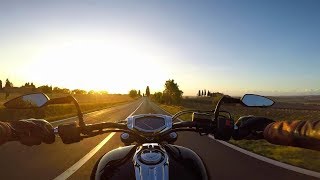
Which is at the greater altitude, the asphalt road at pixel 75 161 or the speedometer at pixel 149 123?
the speedometer at pixel 149 123

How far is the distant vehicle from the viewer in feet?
7.88

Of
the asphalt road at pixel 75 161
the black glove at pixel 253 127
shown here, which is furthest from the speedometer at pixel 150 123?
the asphalt road at pixel 75 161

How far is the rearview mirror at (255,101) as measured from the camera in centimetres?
332

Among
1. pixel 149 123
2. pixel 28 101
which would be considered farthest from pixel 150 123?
pixel 28 101

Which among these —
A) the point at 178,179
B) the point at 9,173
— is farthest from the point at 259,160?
the point at 178,179

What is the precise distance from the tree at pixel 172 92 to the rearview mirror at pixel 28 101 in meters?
99.9

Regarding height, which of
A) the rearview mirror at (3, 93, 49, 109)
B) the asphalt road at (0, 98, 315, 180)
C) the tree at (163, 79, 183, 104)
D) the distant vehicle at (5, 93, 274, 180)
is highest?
the tree at (163, 79, 183, 104)

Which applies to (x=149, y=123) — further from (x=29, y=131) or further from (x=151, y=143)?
(x=29, y=131)

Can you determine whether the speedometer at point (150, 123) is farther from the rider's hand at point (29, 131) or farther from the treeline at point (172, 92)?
the treeline at point (172, 92)

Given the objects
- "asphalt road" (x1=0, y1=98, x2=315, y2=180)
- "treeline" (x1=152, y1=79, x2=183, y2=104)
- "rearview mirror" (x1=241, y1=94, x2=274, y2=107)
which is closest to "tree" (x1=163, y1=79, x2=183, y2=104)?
"treeline" (x1=152, y1=79, x2=183, y2=104)

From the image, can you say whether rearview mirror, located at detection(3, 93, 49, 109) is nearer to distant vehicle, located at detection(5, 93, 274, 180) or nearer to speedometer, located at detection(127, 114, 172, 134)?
distant vehicle, located at detection(5, 93, 274, 180)

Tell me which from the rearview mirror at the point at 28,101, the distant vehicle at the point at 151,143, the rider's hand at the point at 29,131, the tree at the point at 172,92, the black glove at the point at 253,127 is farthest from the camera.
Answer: the tree at the point at 172,92

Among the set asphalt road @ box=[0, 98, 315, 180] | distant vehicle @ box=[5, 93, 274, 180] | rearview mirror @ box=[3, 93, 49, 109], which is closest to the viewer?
distant vehicle @ box=[5, 93, 274, 180]

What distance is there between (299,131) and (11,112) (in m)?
42.7
